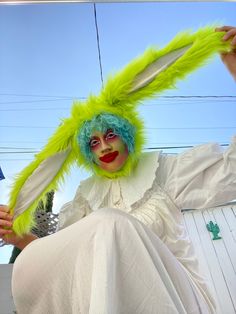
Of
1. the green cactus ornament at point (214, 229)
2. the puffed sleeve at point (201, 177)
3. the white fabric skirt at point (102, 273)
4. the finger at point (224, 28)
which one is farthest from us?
the green cactus ornament at point (214, 229)

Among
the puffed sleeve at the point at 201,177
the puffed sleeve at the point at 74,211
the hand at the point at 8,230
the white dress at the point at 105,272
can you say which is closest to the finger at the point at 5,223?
the hand at the point at 8,230

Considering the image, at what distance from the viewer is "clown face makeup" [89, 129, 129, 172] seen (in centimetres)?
89

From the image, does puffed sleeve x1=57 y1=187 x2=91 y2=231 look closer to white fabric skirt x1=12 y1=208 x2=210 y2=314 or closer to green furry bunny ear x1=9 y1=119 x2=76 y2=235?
green furry bunny ear x1=9 y1=119 x2=76 y2=235

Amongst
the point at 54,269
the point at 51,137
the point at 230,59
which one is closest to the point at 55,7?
the point at 51,137

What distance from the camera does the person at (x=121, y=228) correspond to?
1.51 ft

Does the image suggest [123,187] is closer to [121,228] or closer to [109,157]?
[109,157]

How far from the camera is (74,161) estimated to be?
94 cm

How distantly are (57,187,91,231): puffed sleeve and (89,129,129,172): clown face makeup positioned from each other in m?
0.14

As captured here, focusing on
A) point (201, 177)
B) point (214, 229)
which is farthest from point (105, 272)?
point (214, 229)

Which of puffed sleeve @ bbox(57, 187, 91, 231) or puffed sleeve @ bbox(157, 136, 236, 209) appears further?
puffed sleeve @ bbox(57, 187, 91, 231)

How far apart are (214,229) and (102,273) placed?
1.26 meters

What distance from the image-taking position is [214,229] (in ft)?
5.17

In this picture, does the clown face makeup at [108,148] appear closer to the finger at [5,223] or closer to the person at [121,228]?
the person at [121,228]

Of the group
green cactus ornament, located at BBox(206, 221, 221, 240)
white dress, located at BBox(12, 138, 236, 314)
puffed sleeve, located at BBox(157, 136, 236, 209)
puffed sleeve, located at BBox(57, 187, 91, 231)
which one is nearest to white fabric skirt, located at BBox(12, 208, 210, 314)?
white dress, located at BBox(12, 138, 236, 314)
